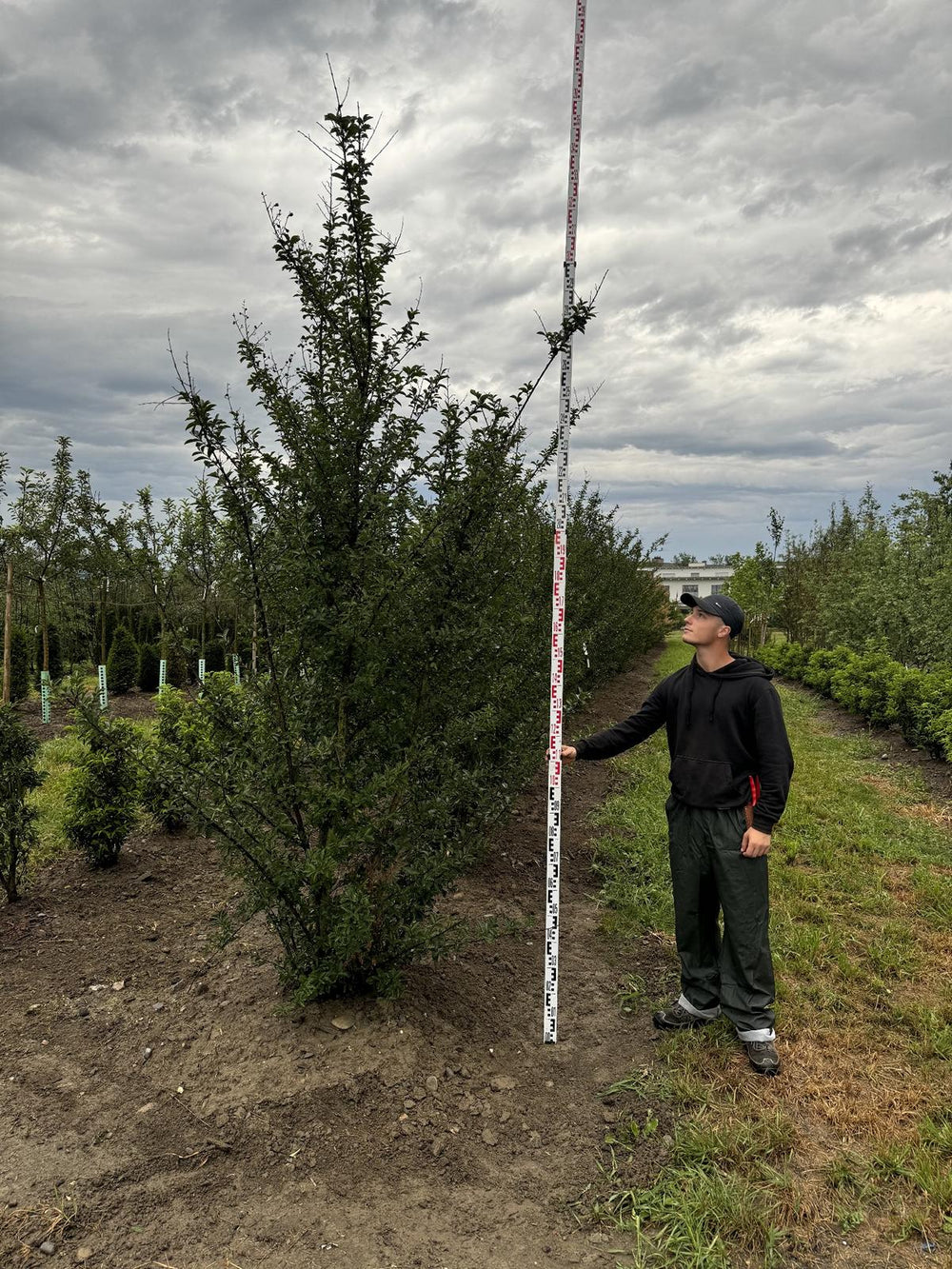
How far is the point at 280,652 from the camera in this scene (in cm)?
335

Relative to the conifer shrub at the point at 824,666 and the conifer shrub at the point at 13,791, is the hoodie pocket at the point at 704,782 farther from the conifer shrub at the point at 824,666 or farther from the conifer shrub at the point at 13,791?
the conifer shrub at the point at 824,666

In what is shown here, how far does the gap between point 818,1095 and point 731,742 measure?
1.46m

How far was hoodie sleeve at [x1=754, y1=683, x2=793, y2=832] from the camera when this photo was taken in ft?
10.9

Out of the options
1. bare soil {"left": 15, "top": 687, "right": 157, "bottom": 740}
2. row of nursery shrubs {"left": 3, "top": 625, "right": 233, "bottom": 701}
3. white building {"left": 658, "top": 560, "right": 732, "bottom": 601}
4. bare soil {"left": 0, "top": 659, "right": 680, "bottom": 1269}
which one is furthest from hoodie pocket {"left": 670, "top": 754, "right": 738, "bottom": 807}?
white building {"left": 658, "top": 560, "right": 732, "bottom": 601}

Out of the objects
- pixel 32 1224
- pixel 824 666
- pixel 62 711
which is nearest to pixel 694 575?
pixel 824 666

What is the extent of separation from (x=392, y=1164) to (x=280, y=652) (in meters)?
1.93

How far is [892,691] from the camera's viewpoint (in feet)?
37.1

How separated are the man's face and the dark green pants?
0.74m

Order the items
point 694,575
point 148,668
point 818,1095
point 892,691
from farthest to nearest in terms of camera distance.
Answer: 1. point 694,575
2. point 148,668
3. point 892,691
4. point 818,1095

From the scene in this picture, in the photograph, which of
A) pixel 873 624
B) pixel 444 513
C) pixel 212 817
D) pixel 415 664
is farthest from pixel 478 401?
pixel 873 624

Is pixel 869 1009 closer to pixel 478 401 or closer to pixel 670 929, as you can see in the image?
pixel 670 929

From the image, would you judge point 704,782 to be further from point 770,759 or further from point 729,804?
point 770,759

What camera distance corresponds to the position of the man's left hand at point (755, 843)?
333 cm

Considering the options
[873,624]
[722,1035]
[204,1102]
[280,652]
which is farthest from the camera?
[873,624]
